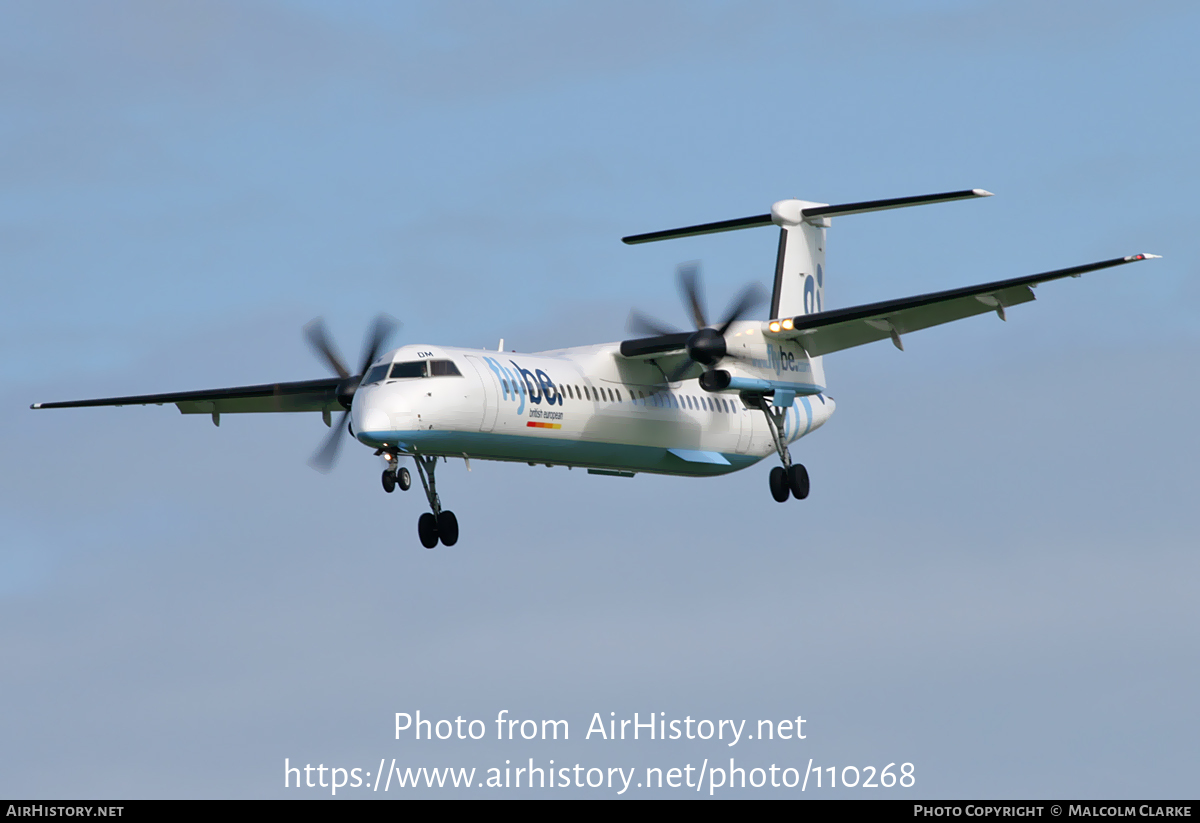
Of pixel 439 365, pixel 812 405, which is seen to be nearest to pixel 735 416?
pixel 812 405

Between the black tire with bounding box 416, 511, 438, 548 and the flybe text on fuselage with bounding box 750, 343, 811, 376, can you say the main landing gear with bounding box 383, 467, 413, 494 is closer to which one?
the black tire with bounding box 416, 511, 438, 548

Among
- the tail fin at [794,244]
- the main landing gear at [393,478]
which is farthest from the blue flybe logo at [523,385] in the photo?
the tail fin at [794,244]

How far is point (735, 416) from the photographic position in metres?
33.6

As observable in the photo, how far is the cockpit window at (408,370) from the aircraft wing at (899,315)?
23.6 feet

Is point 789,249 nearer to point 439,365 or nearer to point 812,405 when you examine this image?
point 812,405

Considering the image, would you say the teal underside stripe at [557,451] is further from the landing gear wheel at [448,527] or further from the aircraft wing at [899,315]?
the aircraft wing at [899,315]

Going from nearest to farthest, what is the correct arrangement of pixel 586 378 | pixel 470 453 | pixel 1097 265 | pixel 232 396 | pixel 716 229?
pixel 1097 265 < pixel 470 453 < pixel 586 378 < pixel 232 396 < pixel 716 229

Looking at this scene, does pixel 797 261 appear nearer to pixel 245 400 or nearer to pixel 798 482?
pixel 798 482

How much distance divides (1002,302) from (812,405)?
6271 millimetres

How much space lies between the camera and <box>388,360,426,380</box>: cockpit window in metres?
27.5

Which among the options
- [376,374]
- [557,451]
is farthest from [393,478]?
[557,451]

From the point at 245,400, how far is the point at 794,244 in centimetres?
1123

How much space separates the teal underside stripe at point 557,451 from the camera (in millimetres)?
27359

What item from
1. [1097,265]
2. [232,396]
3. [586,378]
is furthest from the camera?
[232,396]
